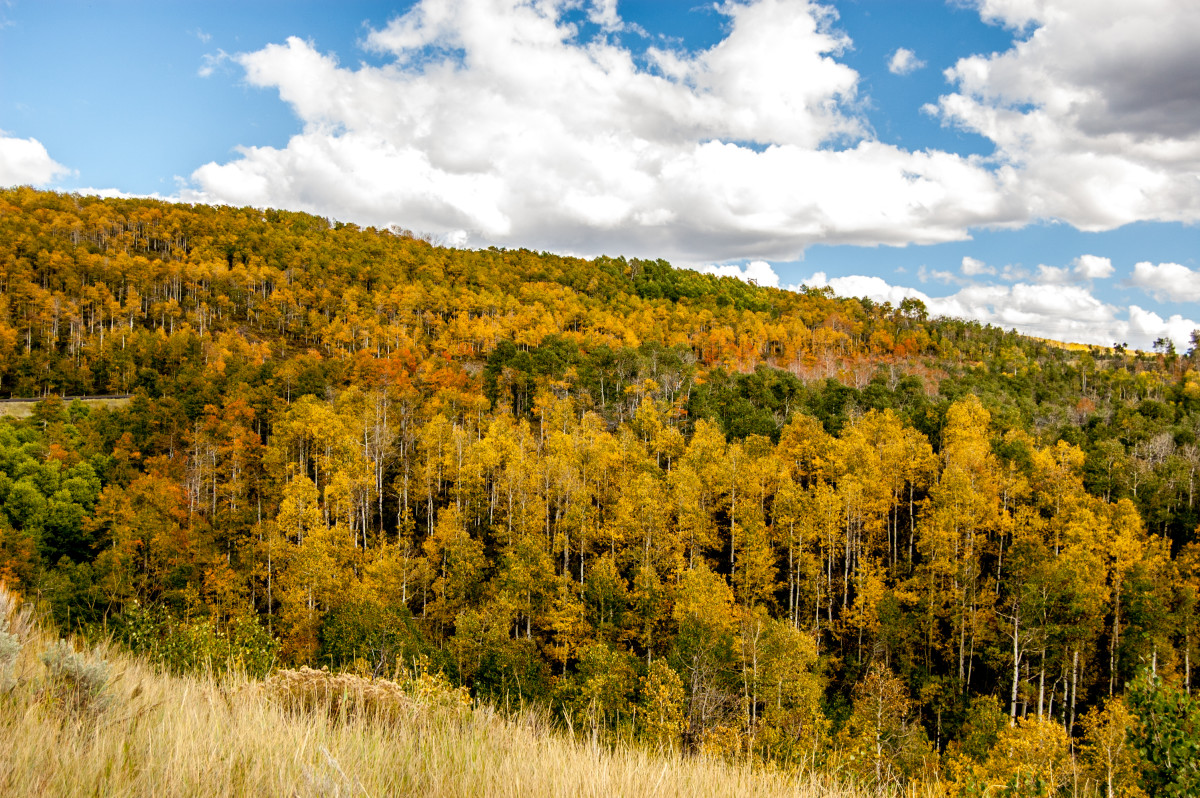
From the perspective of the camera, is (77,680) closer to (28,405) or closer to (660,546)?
(660,546)

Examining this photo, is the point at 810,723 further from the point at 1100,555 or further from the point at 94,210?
the point at 94,210

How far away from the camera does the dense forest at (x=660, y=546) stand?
2875 centimetres

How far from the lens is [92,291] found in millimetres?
107438

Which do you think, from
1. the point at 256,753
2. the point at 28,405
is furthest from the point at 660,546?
the point at 28,405

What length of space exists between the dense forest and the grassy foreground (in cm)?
437

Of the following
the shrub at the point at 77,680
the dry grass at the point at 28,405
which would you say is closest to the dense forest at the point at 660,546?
the dry grass at the point at 28,405

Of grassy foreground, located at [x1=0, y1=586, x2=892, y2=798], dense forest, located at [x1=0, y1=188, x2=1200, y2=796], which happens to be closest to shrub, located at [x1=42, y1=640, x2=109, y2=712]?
grassy foreground, located at [x1=0, y1=586, x2=892, y2=798]

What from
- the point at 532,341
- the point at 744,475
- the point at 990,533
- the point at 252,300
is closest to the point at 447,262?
the point at 252,300

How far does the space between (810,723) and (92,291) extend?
132200 millimetres

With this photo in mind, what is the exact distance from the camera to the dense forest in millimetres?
28750

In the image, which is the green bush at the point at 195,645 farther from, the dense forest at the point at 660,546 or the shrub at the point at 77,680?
the shrub at the point at 77,680

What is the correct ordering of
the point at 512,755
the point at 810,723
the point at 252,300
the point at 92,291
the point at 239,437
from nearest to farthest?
the point at 512,755, the point at 810,723, the point at 239,437, the point at 92,291, the point at 252,300

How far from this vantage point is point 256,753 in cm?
441

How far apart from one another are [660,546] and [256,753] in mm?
39142
